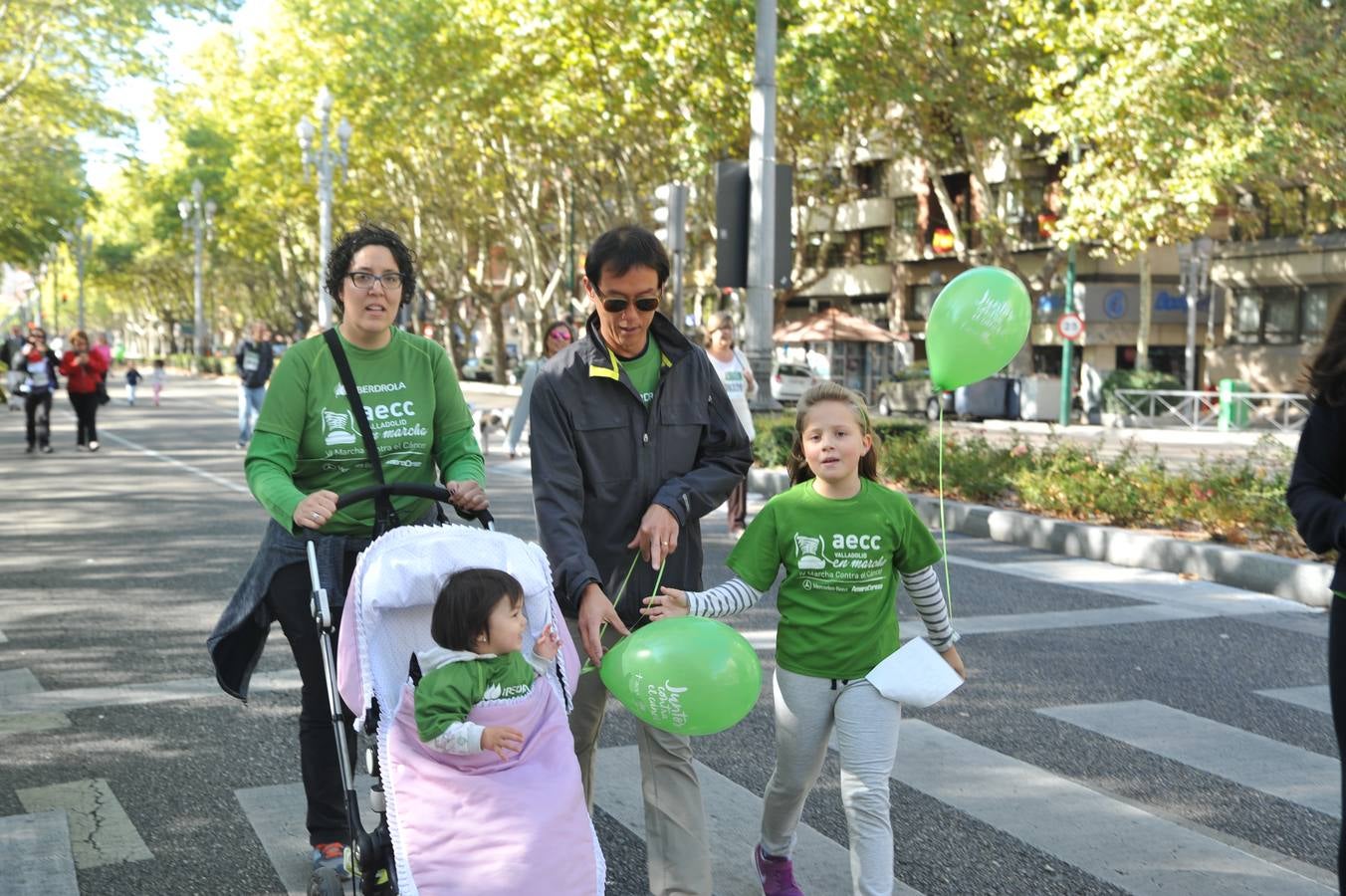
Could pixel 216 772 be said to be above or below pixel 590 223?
below

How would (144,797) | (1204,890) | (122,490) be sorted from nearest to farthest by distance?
1. (1204,890)
2. (144,797)
3. (122,490)

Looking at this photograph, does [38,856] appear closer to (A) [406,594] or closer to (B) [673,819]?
(A) [406,594]

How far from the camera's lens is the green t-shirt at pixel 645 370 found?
12.8 feet

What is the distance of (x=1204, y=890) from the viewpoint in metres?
4.36

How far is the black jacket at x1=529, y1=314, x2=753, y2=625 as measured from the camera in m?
3.83

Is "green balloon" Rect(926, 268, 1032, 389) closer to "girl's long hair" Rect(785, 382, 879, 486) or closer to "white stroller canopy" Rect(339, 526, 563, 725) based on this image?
"girl's long hair" Rect(785, 382, 879, 486)

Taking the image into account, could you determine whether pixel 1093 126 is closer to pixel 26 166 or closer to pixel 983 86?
pixel 983 86

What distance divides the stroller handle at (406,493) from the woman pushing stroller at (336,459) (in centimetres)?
3

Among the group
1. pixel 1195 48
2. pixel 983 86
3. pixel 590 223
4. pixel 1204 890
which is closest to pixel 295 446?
pixel 1204 890

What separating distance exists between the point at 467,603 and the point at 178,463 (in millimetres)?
17555

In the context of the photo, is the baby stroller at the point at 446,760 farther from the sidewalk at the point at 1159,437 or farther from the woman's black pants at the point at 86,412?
the woman's black pants at the point at 86,412

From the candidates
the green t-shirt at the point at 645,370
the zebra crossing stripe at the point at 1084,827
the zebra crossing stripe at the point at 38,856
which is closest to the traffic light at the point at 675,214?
the zebra crossing stripe at the point at 1084,827

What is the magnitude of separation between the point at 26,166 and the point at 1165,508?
90.1 feet

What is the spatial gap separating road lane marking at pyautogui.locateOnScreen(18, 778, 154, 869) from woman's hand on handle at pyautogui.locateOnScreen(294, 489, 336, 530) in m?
1.52
